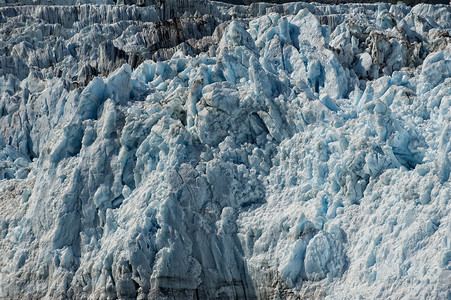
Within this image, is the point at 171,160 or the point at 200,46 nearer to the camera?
the point at 171,160

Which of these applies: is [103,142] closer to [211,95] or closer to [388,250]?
[211,95]

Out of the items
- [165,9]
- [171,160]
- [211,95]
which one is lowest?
[165,9]

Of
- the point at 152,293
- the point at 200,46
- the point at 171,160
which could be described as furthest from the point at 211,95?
the point at 200,46

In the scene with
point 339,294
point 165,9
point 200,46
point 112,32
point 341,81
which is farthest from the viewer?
point 165,9

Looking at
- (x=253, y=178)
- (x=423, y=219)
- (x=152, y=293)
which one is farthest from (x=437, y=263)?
(x=152, y=293)

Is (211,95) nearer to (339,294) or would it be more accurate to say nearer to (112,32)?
(339,294)

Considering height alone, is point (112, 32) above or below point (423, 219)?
below

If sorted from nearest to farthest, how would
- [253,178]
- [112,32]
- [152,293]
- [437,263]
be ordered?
1. [437,263]
2. [152,293]
3. [253,178]
4. [112,32]
